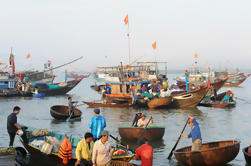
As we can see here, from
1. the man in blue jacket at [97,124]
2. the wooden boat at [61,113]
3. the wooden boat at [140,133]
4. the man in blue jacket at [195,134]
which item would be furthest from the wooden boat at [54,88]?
the man in blue jacket at [195,134]

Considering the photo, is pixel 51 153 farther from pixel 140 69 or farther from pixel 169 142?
pixel 140 69

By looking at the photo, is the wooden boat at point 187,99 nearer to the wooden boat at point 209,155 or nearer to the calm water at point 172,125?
the calm water at point 172,125

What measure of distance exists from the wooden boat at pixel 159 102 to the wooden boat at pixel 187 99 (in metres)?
0.92

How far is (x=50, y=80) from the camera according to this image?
56031mm

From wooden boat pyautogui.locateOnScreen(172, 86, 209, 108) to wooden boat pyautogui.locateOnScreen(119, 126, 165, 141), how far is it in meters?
13.3

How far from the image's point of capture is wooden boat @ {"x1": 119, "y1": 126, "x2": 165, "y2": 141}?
13.5 m

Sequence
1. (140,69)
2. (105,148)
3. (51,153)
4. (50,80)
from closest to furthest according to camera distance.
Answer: (105,148), (51,153), (140,69), (50,80)

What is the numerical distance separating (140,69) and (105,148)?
29.2 metres

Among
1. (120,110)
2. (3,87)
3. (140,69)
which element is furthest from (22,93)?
(120,110)

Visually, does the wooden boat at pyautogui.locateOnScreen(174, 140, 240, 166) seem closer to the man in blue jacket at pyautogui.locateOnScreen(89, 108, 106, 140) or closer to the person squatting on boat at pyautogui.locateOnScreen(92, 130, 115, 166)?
the man in blue jacket at pyautogui.locateOnScreen(89, 108, 106, 140)

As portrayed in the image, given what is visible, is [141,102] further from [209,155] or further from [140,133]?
[209,155]

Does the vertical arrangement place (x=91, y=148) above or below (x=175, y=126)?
above

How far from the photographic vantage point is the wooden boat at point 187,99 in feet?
87.4

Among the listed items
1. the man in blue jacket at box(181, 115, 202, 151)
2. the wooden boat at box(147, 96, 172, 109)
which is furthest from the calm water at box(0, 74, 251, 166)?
the man in blue jacket at box(181, 115, 202, 151)
